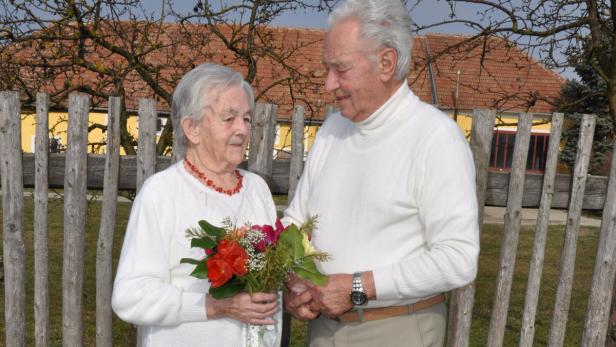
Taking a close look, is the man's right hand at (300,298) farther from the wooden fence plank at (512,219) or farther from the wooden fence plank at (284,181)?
the wooden fence plank at (512,219)

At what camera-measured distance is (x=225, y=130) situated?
8.18 ft

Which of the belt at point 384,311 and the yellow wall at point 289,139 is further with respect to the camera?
the yellow wall at point 289,139

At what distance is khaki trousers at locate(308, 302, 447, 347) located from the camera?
8.11 ft

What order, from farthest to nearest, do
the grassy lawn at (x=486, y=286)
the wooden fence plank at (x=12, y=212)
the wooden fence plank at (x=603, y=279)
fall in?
the grassy lawn at (x=486, y=286)
the wooden fence plank at (x=603, y=279)
the wooden fence plank at (x=12, y=212)

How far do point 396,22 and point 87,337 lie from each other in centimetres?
499

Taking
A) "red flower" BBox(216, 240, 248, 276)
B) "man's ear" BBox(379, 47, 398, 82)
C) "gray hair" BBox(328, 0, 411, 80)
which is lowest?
"red flower" BBox(216, 240, 248, 276)

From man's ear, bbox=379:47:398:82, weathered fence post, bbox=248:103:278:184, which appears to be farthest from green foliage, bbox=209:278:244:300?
weathered fence post, bbox=248:103:278:184

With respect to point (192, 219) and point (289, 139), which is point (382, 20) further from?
point (289, 139)

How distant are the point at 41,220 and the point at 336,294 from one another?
231 cm

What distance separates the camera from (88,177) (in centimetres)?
390

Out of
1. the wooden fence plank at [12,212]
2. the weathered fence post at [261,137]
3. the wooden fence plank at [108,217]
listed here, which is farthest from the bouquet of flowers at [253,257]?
the wooden fence plank at [12,212]

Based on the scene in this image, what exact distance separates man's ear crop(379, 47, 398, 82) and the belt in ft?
2.71

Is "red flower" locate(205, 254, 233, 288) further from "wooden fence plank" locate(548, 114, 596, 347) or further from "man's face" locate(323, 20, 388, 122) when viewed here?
"wooden fence plank" locate(548, 114, 596, 347)

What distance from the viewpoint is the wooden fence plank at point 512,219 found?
3898 mm
